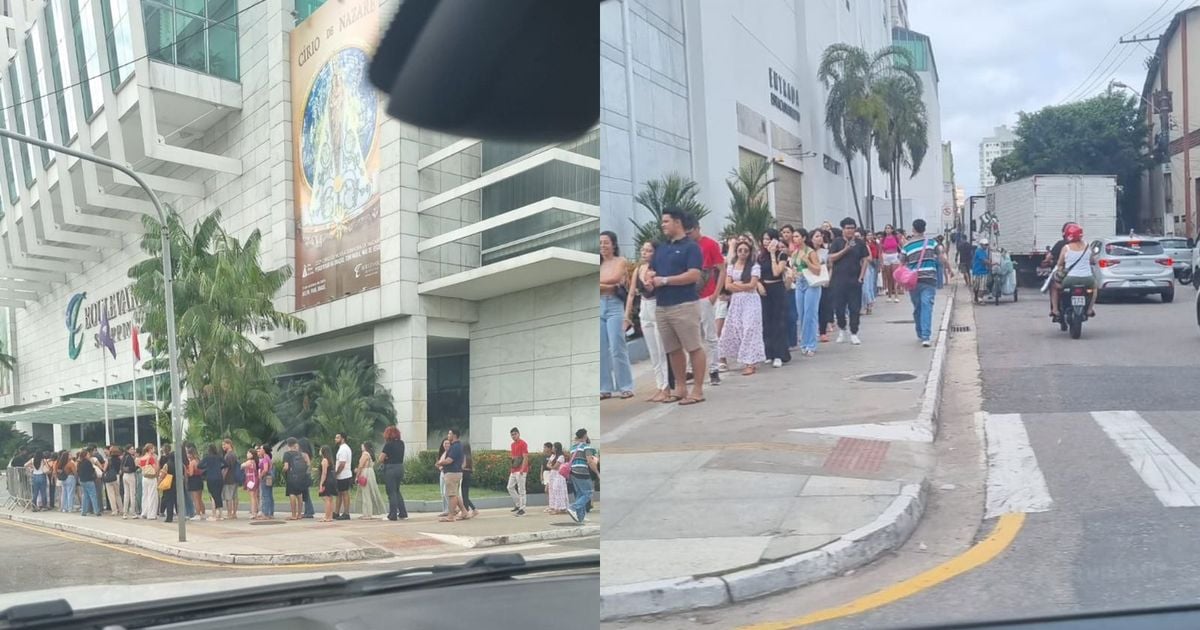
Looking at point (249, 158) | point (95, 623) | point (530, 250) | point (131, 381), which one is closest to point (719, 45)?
point (530, 250)

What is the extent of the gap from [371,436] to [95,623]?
418mm

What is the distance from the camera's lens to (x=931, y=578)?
120 cm

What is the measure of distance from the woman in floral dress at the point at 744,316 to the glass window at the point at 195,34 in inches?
26.4

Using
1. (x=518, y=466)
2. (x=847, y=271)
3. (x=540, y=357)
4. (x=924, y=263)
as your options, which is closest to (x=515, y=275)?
(x=540, y=357)

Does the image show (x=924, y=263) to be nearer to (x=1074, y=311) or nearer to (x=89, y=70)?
(x=1074, y=311)

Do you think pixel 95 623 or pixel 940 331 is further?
pixel 940 331

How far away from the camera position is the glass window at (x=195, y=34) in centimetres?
120

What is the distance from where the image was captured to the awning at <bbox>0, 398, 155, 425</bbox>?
124 centimetres

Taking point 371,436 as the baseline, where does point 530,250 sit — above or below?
above

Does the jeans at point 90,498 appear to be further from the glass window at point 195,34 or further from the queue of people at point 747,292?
the queue of people at point 747,292

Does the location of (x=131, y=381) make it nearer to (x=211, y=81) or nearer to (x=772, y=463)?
(x=211, y=81)

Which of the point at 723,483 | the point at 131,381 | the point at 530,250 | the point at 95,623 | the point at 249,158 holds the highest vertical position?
the point at 249,158

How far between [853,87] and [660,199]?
320mm

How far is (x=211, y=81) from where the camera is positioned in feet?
4.04
